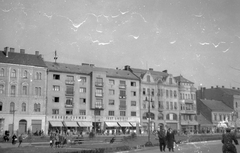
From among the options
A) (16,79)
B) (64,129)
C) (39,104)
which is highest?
(16,79)

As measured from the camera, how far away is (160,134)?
28109 millimetres

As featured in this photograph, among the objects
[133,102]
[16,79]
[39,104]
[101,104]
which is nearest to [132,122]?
[133,102]

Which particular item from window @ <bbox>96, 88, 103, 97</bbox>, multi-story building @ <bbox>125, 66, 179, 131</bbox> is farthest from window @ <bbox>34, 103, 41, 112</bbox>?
multi-story building @ <bbox>125, 66, 179, 131</bbox>

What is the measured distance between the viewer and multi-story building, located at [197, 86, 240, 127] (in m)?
104

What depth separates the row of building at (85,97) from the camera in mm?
63625

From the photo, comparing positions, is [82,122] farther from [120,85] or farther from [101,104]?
[120,85]

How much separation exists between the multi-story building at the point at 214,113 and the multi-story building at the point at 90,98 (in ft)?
89.2

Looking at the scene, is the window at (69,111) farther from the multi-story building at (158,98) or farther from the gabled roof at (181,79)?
the gabled roof at (181,79)

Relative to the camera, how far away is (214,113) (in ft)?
315

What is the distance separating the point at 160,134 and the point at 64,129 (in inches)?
1684

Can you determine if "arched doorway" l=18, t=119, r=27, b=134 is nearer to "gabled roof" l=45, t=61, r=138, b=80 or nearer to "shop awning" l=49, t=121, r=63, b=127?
"shop awning" l=49, t=121, r=63, b=127

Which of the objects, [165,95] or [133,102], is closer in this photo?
[133,102]

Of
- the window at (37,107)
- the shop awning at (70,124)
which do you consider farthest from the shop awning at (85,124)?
the window at (37,107)

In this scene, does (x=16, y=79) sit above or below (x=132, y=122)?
above
